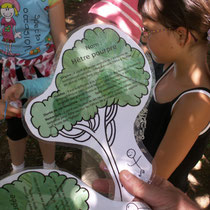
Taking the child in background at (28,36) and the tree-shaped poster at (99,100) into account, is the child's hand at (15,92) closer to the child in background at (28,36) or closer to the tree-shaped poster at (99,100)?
the tree-shaped poster at (99,100)

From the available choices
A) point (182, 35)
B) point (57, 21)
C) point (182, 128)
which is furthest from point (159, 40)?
point (57, 21)

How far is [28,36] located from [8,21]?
15cm

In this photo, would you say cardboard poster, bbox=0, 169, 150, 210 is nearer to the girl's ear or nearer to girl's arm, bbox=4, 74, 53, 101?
girl's arm, bbox=4, 74, 53, 101

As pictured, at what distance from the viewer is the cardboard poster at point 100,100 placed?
0.83 meters

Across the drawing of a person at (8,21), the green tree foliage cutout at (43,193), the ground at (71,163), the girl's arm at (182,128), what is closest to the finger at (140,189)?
the green tree foliage cutout at (43,193)

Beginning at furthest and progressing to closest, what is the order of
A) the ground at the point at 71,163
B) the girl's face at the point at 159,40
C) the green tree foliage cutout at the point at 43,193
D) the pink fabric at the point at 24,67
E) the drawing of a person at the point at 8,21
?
the ground at the point at 71,163
the pink fabric at the point at 24,67
the drawing of a person at the point at 8,21
the girl's face at the point at 159,40
the green tree foliage cutout at the point at 43,193

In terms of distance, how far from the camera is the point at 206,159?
2.78 meters

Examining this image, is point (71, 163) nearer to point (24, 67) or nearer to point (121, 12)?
point (24, 67)

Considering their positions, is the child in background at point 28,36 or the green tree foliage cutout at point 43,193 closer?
the green tree foliage cutout at point 43,193

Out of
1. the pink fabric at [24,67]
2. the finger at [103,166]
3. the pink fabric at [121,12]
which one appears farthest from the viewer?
the pink fabric at [24,67]

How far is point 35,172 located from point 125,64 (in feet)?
1.43

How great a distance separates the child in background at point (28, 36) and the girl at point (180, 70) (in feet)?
2.34

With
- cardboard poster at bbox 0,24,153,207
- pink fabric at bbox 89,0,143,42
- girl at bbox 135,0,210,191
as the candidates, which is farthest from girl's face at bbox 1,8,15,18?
cardboard poster at bbox 0,24,153,207

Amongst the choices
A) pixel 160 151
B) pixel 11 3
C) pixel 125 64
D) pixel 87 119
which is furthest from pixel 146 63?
pixel 11 3
